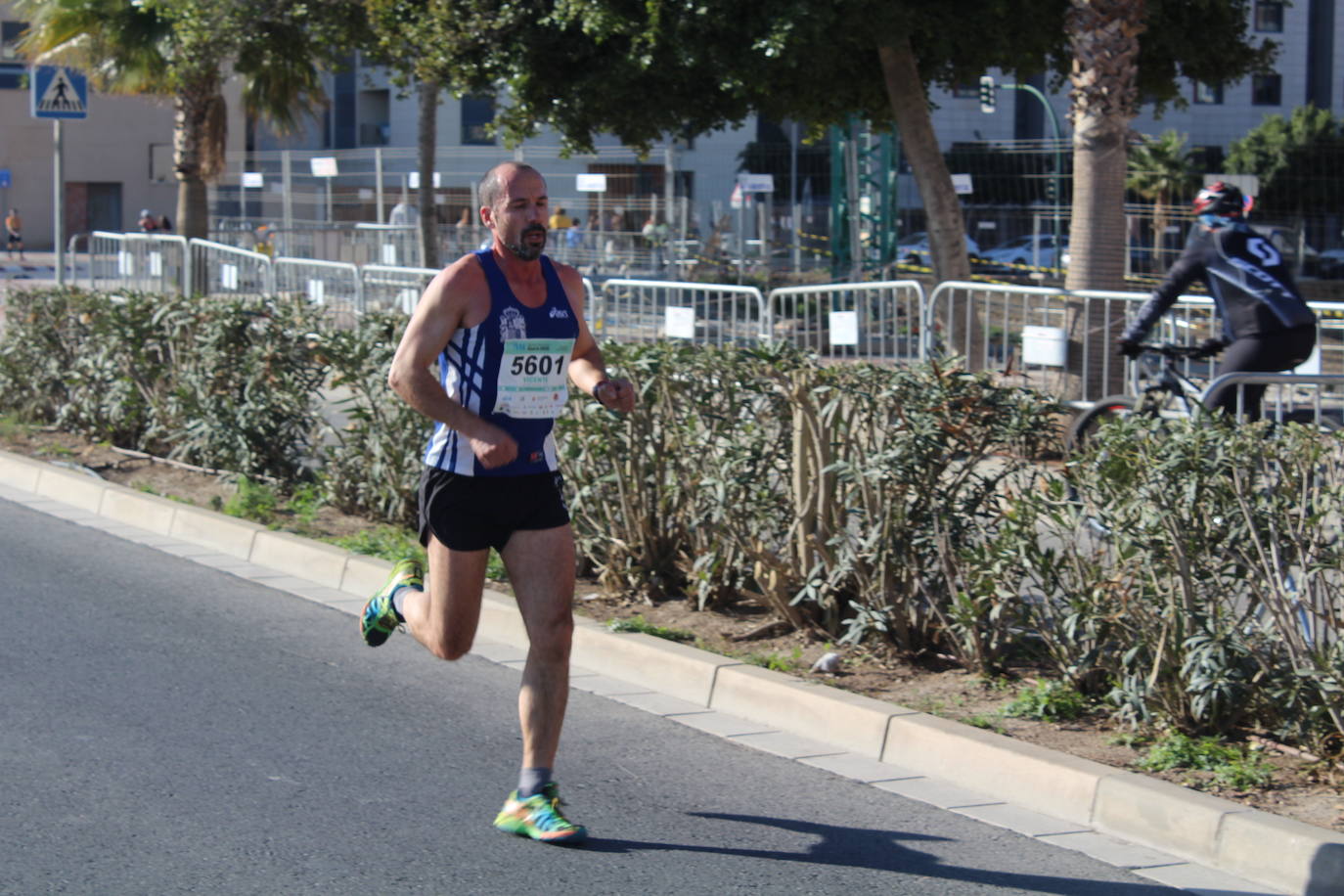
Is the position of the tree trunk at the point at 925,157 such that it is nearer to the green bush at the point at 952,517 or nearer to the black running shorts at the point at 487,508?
the green bush at the point at 952,517

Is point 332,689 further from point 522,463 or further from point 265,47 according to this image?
point 265,47

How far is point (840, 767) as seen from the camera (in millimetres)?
5258

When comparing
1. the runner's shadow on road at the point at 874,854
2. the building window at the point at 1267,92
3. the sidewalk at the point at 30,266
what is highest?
the building window at the point at 1267,92

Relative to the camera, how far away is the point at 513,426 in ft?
14.9

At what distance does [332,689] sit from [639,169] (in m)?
21.7

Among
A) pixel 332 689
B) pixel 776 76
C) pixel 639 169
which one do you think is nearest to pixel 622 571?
pixel 332 689

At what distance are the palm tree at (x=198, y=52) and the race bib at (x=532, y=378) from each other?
14517mm

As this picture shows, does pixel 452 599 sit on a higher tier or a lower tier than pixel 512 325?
lower

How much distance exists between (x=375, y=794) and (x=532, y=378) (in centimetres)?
146

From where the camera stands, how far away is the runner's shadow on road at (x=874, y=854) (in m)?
4.23

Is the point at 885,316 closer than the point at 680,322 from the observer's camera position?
Yes

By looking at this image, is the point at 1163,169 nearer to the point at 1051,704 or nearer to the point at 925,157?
the point at 925,157

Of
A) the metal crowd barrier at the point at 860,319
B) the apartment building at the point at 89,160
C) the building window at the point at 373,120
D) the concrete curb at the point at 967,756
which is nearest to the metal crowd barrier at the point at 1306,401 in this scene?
the concrete curb at the point at 967,756

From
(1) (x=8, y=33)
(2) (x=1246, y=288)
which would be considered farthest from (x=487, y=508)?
(1) (x=8, y=33)
